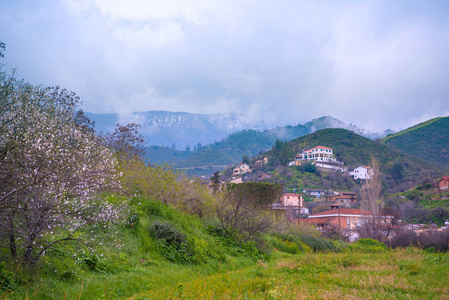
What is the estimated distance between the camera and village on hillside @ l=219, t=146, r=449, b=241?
128ft

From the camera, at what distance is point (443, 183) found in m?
65.2

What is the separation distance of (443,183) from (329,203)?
Answer: 22129mm

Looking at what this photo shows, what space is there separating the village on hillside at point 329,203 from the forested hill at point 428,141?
117 feet

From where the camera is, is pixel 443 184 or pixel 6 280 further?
pixel 443 184

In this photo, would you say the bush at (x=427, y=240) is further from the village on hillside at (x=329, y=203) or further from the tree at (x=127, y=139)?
the tree at (x=127, y=139)

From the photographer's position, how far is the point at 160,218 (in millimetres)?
14641

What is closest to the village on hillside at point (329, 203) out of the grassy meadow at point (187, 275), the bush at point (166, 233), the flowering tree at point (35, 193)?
the bush at point (166, 233)

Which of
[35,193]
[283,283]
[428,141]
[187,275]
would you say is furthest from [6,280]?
[428,141]

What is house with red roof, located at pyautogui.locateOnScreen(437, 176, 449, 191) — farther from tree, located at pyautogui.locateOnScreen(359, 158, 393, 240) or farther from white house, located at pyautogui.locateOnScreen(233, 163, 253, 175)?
white house, located at pyautogui.locateOnScreen(233, 163, 253, 175)

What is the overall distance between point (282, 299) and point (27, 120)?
8.83 m

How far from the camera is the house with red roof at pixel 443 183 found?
64.2 m

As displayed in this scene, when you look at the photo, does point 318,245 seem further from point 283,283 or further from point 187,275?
point 283,283

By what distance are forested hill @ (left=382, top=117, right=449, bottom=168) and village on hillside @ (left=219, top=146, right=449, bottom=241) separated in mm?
35787

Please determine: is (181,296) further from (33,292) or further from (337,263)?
(337,263)
